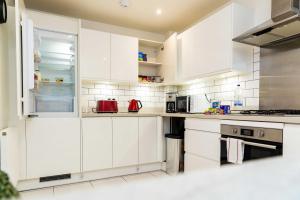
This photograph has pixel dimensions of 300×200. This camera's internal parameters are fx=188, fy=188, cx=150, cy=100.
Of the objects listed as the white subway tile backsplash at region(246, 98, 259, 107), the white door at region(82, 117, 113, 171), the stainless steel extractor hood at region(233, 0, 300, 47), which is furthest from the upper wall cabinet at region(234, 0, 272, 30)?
the white door at region(82, 117, 113, 171)

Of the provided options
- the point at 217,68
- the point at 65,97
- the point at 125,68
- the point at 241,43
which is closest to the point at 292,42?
the point at 241,43

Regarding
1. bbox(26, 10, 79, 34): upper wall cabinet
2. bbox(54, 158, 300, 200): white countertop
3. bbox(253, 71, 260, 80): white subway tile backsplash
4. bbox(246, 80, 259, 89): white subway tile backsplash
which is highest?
bbox(26, 10, 79, 34): upper wall cabinet

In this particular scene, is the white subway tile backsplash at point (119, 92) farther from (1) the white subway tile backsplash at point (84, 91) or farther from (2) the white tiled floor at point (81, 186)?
(2) the white tiled floor at point (81, 186)

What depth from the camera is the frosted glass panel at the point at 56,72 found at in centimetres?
239

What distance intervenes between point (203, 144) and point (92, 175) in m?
1.45

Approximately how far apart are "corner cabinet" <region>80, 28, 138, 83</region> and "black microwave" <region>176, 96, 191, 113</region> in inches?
29.5

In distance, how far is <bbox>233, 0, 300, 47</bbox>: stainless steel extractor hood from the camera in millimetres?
1497

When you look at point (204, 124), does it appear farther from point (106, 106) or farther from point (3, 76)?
point (3, 76)

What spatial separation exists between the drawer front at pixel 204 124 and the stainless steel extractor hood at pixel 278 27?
2.80 feet

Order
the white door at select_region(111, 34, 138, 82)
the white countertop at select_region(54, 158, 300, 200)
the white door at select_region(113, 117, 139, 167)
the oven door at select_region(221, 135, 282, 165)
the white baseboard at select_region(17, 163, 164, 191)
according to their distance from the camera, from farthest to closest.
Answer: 1. the white door at select_region(111, 34, 138, 82)
2. the white door at select_region(113, 117, 139, 167)
3. the white baseboard at select_region(17, 163, 164, 191)
4. the oven door at select_region(221, 135, 282, 165)
5. the white countertop at select_region(54, 158, 300, 200)

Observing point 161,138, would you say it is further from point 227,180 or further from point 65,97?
Answer: point 227,180

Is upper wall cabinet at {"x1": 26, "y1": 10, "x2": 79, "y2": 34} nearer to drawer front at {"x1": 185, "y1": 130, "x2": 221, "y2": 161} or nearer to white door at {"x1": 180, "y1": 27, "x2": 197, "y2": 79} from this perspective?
white door at {"x1": 180, "y1": 27, "x2": 197, "y2": 79}

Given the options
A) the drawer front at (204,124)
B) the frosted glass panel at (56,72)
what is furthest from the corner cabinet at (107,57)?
the drawer front at (204,124)

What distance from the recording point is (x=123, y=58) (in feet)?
9.43
